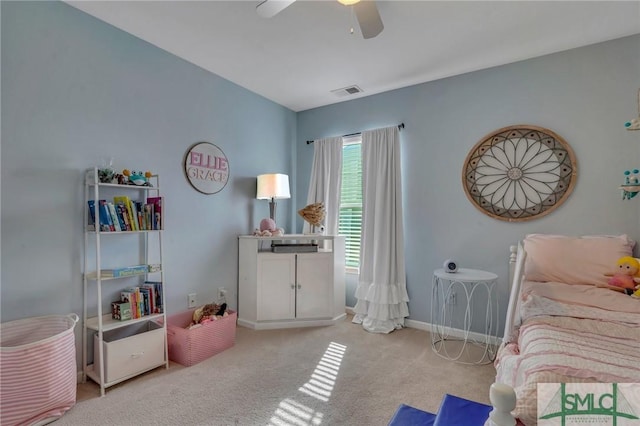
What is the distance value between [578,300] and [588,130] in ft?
4.79

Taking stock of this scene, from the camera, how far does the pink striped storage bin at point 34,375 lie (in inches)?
60.0

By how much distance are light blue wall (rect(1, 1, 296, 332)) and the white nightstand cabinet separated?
19 centimetres

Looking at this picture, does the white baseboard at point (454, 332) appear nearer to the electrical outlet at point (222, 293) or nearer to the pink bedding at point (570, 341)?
the pink bedding at point (570, 341)

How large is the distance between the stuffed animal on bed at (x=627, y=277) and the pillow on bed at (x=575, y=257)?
8 centimetres

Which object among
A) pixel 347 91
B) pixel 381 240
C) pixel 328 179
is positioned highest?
pixel 347 91

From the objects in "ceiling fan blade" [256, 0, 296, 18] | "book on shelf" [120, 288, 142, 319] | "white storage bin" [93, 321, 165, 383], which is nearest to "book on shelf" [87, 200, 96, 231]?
"book on shelf" [120, 288, 142, 319]

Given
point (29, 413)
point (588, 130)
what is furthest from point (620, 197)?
point (29, 413)

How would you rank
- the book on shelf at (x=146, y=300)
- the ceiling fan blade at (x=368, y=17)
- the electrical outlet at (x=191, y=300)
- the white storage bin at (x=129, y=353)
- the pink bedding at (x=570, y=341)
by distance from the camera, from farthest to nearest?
the electrical outlet at (x=191, y=300)
the book on shelf at (x=146, y=300)
the white storage bin at (x=129, y=353)
the ceiling fan blade at (x=368, y=17)
the pink bedding at (x=570, y=341)

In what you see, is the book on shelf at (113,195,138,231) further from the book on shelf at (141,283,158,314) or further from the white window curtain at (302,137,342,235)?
the white window curtain at (302,137,342,235)

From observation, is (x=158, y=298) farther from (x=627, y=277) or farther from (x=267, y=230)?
(x=627, y=277)

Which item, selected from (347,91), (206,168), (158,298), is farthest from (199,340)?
(347,91)

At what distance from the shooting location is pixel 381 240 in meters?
3.20

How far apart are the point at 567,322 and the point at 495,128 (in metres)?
1.89

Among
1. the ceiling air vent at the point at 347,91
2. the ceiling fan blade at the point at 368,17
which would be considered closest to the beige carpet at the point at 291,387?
the ceiling fan blade at the point at 368,17
